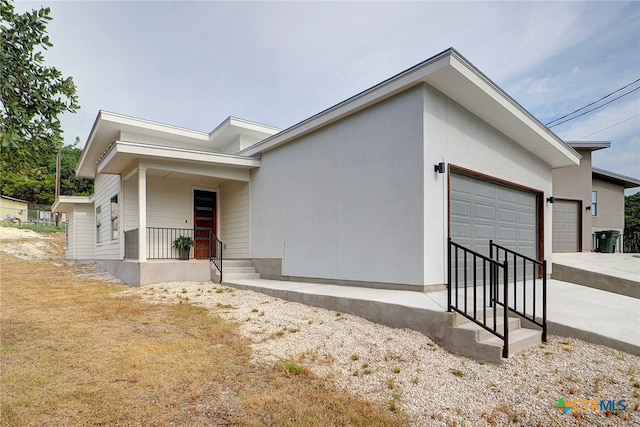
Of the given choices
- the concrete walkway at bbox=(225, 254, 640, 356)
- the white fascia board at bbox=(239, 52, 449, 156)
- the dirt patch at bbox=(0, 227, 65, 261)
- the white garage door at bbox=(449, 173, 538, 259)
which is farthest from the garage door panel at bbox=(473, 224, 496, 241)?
the dirt patch at bbox=(0, 227, 65, 261)

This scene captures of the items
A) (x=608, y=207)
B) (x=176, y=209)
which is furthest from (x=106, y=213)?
(x=608, y=207)

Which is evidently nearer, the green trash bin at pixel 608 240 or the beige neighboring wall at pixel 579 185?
the beige neighboring wall at pixel 579 185

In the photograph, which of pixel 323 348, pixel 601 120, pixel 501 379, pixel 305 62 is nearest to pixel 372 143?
pixel 323 348

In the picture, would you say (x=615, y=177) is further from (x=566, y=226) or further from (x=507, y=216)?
(x=507, y=216)

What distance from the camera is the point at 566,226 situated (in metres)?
11.4

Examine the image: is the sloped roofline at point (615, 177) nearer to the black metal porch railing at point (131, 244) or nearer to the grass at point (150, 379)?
the grass at point (150, 379)

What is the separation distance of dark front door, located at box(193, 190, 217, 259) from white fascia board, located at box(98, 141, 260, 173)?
2.45 meters

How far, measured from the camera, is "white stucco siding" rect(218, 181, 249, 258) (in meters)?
9.80

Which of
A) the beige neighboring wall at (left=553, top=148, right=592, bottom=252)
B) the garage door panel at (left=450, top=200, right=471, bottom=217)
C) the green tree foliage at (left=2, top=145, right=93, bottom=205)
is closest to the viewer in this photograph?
the garage door panel at (left=450, top=200, right=471, bottom=217)

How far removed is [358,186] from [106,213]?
9.76 m

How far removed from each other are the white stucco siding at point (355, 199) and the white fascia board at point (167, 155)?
0.90m

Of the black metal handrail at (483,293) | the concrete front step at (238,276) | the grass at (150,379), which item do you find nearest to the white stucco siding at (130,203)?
the concrete front step at (238,276)

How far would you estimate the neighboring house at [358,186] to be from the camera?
5.63 m

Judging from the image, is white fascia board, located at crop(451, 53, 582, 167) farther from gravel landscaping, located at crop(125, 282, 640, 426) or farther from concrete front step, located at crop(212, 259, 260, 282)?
concrete front step, located at crop(212, 259, 260, 282)
